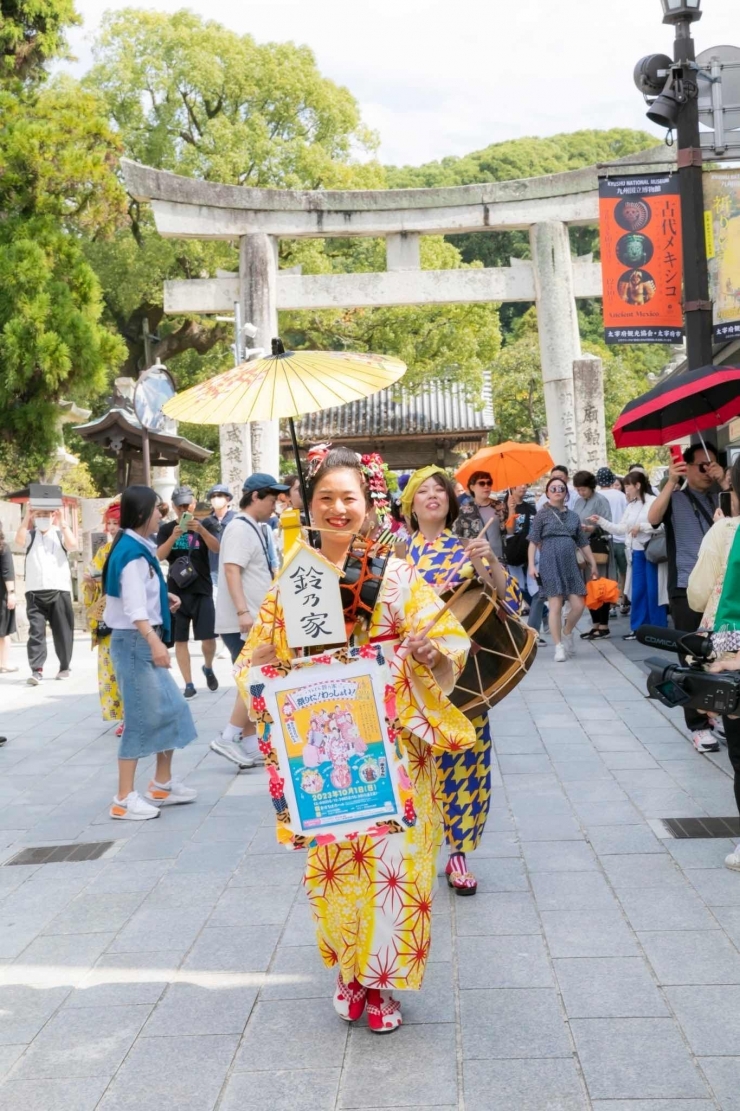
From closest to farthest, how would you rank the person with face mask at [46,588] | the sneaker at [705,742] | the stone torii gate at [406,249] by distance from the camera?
the sneaker at [705,742] → the person with face mask at [46,588] → the stone torii gate at [406,249]

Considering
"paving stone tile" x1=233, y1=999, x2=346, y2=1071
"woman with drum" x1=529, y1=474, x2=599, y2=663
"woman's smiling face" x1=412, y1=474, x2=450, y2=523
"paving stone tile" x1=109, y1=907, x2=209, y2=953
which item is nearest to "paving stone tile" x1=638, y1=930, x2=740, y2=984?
"paving stone tile" x1=233, y1=999, x2=346, y2=1071

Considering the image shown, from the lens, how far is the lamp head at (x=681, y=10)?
24.7 ft

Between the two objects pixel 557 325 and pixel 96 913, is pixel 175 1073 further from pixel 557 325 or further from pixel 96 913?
pixel 557 325

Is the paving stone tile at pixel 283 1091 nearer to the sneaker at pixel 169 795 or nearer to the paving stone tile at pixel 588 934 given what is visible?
the paving stone tile at pixel 588 934

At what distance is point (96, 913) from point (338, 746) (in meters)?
1.94

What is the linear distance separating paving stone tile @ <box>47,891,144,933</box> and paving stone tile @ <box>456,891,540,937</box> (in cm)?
136

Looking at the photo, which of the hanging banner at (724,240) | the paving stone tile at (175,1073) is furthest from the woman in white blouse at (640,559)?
the paving stone tile at (175,1073)

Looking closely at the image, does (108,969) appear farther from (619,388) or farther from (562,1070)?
(619,388)

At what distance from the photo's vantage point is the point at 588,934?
3988 mm

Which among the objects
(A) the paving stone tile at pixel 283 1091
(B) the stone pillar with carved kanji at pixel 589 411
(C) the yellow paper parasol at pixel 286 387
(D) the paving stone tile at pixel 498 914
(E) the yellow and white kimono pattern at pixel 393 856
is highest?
(B) the stone pillar with carved kanji at pixel 589 411

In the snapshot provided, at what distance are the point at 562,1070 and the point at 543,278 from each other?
1664 cm

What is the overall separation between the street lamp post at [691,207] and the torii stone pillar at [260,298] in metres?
10.9

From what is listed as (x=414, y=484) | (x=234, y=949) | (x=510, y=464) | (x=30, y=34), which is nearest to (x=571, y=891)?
(x=234, y=949)

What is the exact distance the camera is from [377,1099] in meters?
2.90
